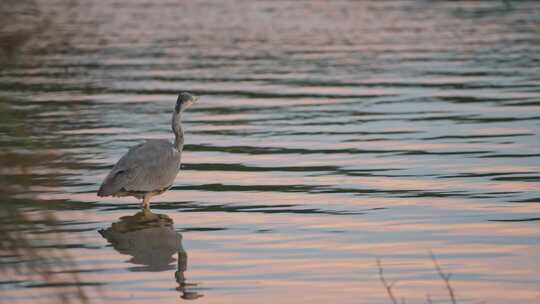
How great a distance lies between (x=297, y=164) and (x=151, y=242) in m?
4.29

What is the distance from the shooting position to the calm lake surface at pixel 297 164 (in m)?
8.39

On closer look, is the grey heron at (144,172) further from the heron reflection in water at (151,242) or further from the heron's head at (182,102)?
the heron's head at (182,102)

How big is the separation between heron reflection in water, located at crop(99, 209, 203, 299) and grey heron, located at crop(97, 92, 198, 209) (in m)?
0.29

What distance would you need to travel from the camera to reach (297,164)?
47.3 ft

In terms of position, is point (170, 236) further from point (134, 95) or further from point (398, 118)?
point (134, 95)

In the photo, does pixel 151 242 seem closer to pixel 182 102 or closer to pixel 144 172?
pixel 144 172

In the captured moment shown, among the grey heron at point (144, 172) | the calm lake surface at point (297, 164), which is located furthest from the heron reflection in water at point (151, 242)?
the grey heron at point (144, 172)

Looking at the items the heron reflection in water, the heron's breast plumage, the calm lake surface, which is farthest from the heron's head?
the heron reflection in water

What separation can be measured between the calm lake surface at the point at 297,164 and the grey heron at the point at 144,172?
1.05 feet

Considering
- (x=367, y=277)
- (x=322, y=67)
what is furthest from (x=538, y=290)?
(x=322, y=67)

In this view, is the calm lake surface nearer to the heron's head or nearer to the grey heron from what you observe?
the grey heron

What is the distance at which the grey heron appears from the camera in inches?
444

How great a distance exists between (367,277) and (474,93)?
12.9 meters

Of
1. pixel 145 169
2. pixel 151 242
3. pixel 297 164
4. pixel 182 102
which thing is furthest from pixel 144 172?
pixel 297 164
